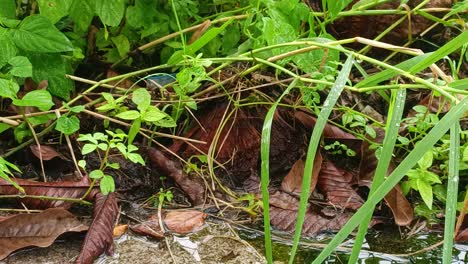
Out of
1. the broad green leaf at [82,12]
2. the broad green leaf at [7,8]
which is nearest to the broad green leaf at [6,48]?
the broad green leaf at [7,8]

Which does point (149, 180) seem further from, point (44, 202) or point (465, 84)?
point (465, 84)

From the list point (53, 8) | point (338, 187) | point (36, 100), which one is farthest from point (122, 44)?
point (338, 187)

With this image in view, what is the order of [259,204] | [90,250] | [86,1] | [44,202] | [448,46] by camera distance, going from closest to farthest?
[448,46] < [90,250] < [44,202] < [259,204] < [86,1]

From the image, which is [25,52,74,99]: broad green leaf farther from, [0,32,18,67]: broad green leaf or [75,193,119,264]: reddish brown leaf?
[75,193,119,264]: reddish brown leaf

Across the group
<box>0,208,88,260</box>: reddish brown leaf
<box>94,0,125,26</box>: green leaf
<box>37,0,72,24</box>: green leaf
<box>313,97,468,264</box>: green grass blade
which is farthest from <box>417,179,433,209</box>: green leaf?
<box>37,0,72,24</box>: green leaf

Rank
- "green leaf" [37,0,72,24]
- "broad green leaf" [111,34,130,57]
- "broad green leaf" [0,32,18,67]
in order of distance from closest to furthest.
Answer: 1. "broad green leaf" [0,32,18,67]
2. "green leaf" [37,0,72,24]
3. "broad green leaf" [111,34,130,57]

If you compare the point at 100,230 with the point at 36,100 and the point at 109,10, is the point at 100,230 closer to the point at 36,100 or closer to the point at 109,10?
the point at 36,100

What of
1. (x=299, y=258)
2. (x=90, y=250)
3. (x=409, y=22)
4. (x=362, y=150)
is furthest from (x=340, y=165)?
(x=90, y=250)
